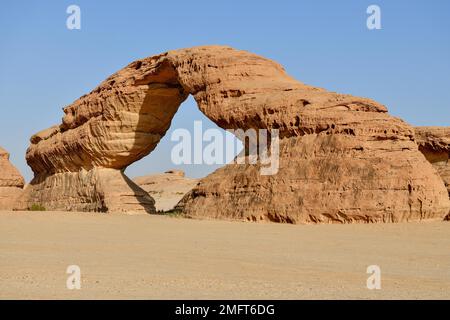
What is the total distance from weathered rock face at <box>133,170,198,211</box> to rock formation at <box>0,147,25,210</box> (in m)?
11.8

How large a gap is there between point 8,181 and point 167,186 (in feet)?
66.3

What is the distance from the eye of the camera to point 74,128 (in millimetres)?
29469

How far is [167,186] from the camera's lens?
182ft

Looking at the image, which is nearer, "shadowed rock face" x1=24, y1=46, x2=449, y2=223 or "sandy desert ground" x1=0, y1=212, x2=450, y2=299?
"sandy desert ground" x1=0, y1=212, x2=450, y2=299

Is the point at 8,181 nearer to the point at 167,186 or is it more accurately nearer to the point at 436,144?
the point at 167,186

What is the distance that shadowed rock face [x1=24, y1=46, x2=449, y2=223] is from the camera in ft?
54.7

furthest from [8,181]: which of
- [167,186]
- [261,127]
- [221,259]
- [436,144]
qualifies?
[221,259]

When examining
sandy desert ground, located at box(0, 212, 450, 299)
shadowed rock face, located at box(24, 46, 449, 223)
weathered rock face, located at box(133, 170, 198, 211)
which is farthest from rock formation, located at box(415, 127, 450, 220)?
weathered rock face, located at box(133, 170, 198, 211)

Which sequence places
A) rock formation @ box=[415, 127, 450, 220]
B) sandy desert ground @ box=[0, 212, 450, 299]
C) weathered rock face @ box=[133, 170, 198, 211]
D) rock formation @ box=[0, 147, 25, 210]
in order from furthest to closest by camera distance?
weathered rock face @ box=[133, 170, 198, 211]
rock formation @ box=[0, 147, 25, 210]
rock formation @ box=[415, 127, 450, 220]
sandy desert ground @ box=[0, 212, 450, 299]

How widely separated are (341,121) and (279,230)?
4.30 meters

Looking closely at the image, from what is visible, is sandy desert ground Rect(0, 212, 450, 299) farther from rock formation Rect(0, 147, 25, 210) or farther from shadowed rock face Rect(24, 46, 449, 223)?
rock formation Rect(0, 147, 25, 210)

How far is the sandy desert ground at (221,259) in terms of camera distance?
20.9 ft
